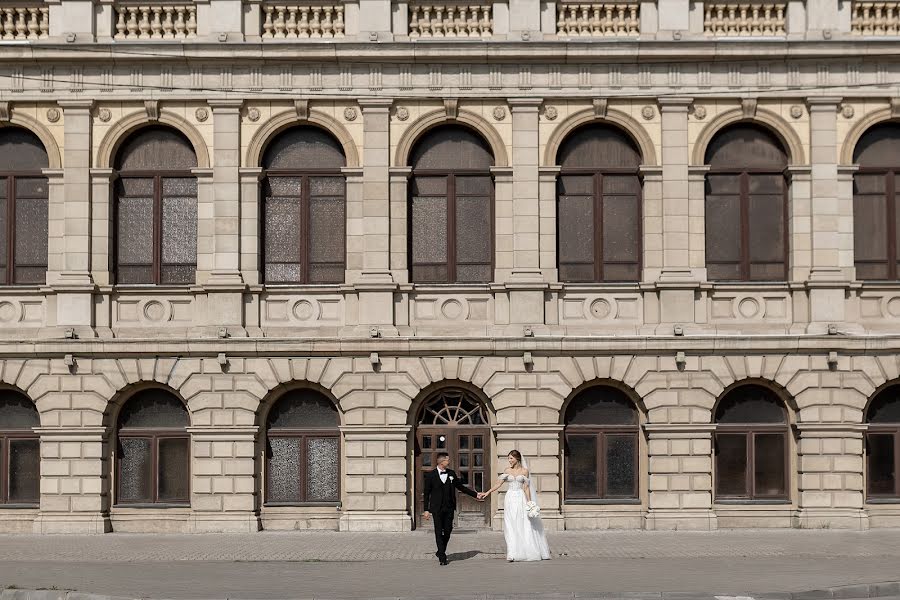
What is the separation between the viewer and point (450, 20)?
28.9m

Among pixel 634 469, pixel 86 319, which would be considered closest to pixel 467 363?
pixel 634 469

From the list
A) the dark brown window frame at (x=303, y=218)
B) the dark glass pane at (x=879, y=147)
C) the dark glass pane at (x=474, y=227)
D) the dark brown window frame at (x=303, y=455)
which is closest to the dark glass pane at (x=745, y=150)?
the dark glass pane at (x=879, y=147)

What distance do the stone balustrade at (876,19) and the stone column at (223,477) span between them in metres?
14.9

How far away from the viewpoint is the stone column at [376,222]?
1120 inches

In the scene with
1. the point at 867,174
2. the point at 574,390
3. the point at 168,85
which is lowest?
the point at 574,390

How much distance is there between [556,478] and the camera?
28.3 metres

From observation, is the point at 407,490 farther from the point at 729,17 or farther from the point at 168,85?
the point at 729,17

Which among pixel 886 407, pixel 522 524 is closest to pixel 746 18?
pixel 886 407

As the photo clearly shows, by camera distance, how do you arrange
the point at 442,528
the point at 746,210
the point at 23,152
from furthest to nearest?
1. the point at 23,152
2. the point at 746,210
3. the point at 442,528

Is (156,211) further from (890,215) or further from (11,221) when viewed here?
(890,215)

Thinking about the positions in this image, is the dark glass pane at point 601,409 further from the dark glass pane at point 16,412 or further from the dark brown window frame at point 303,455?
the dark glass pane at point 16,412

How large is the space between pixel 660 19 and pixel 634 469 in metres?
9.27

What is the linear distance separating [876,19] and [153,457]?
688 inches

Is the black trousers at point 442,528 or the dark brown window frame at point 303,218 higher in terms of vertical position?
the dark brown window frame at point 303,218
